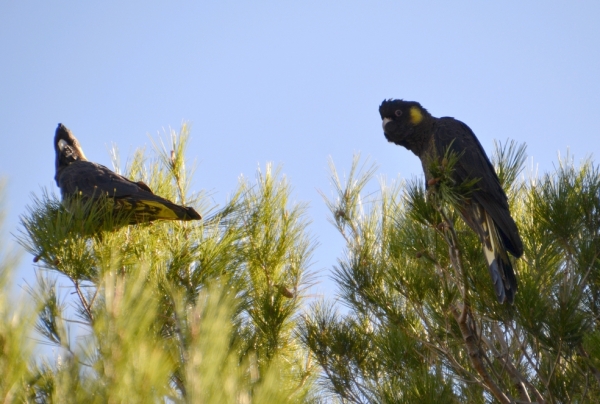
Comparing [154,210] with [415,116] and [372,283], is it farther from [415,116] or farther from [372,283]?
[415,116]

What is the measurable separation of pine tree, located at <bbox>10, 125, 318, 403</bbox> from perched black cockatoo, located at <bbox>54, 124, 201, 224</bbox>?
82mm

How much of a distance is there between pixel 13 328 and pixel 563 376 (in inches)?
95.2

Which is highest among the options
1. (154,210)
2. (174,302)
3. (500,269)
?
(154,210)

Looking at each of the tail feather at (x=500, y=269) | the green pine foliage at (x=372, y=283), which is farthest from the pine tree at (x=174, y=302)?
the tail feather at (x=500, y=269)

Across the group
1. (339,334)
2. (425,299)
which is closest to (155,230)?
(339,334)

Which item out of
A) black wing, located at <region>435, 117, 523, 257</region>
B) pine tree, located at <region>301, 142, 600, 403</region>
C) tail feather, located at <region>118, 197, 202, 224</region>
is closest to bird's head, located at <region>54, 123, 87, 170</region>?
tail feather, located at <region>118, 197, 202, 224</region>

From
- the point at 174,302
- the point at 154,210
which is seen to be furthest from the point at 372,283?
the point at 174,302

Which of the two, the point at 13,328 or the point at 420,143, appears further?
the point at 420,143

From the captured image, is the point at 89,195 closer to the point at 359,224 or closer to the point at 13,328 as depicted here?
the point at 359,224

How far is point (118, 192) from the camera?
3.52 meters

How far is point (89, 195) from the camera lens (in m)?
3.59

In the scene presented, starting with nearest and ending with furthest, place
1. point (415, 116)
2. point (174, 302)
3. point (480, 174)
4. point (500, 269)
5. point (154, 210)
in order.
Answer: point (174, 302) → point (500, 269) → point (154, 210) → point (480, 174) → point (415, 116)

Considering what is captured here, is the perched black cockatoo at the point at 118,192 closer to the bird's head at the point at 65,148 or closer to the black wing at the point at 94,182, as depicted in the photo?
the black wing at the point at 94,182

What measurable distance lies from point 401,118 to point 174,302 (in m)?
2.89
